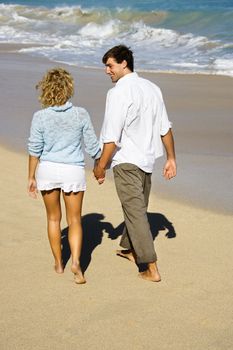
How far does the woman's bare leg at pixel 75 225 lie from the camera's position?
5.28m

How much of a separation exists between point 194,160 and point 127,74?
3961mm

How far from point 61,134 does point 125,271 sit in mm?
1201

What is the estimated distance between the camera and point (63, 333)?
456 centimetres

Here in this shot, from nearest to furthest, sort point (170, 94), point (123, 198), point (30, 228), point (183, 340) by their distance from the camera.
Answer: point (183, 340) < point (123, 198) < point (30, 228) < point (170, 94)

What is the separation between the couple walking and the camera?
16.6ft

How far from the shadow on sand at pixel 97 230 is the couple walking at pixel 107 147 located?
564 mm

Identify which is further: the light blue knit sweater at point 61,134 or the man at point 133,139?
the man at point 133,139

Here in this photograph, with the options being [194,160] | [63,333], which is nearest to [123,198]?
[63,333]

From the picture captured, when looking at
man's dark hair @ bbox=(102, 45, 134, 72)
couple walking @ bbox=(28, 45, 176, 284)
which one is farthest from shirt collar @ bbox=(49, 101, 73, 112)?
man's dark hair @ bbox=(102, 45, 134, 72)

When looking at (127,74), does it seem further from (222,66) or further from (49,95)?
(222,66)

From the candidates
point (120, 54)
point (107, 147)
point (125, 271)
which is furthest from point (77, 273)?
point (120, 54)

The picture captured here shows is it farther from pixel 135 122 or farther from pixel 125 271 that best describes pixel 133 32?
pixel 135 122

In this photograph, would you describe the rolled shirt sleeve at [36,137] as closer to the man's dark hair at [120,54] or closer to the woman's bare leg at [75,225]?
the woman's bare leg at [75,225]

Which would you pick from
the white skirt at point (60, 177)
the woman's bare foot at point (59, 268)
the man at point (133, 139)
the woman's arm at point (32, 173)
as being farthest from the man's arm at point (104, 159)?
the woman's bare foot at point (59, 268)
